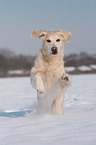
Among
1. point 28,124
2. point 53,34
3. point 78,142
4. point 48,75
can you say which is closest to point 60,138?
point 78,142

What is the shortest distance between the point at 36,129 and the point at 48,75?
173 centimetres

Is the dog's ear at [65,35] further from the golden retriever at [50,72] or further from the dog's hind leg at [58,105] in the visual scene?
the dog's hind leg at [58,105]

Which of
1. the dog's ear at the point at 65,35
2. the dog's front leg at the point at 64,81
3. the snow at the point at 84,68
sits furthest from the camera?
the snow at the point at 84,68

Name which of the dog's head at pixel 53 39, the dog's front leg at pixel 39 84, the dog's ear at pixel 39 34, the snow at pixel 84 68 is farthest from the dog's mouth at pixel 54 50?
the snow at pixel 84 68

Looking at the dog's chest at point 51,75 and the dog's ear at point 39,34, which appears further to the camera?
the dog's ear at point 39,34

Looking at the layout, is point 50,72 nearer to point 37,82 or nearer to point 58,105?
point 37,82

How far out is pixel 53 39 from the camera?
4.99m

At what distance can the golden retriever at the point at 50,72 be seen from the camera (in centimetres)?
483

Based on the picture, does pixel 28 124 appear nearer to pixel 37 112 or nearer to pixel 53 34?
pixel 37 112

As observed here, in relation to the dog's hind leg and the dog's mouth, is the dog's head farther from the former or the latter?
the dog's hind leg

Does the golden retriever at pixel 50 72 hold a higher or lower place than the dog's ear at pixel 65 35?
lower

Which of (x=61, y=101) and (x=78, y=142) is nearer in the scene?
(x=78, y=142)

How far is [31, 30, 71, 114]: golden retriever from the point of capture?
4828 mm

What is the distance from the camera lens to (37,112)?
522 centimetres
